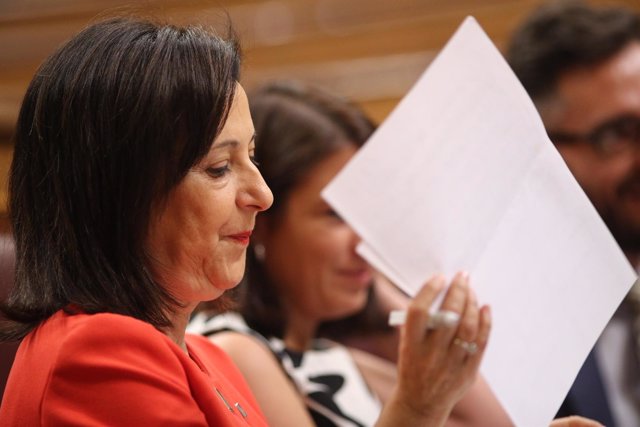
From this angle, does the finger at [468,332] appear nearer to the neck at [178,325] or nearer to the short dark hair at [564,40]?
the neck at [178,325]

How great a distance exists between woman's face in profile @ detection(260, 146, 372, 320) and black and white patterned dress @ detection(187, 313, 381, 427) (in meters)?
0.08

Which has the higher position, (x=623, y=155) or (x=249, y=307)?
(x=623, y=155)

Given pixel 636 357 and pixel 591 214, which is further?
pixel 636 357

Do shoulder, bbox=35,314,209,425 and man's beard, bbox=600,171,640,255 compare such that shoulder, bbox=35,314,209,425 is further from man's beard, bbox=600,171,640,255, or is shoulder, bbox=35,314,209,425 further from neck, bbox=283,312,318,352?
man's beard, bbox=600,171,640,255

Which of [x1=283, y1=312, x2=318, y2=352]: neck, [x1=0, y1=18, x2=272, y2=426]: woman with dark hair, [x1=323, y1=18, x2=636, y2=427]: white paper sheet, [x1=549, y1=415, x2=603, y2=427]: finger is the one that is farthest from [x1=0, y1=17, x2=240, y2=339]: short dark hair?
[x1=283, y1=312, x2=318, y2=352]: neck

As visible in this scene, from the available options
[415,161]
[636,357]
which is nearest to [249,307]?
[415,161]

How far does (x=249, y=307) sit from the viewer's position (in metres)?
1.47

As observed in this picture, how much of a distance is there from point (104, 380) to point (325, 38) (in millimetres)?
2933

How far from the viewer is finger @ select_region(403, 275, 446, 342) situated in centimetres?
89

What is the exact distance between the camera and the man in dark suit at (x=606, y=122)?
174cm

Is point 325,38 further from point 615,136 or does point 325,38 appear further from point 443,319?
point 443,319

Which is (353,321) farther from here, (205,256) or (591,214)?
(205,256)

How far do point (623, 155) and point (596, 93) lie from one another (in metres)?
0.14

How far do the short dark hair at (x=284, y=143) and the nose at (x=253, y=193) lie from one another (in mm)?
628
